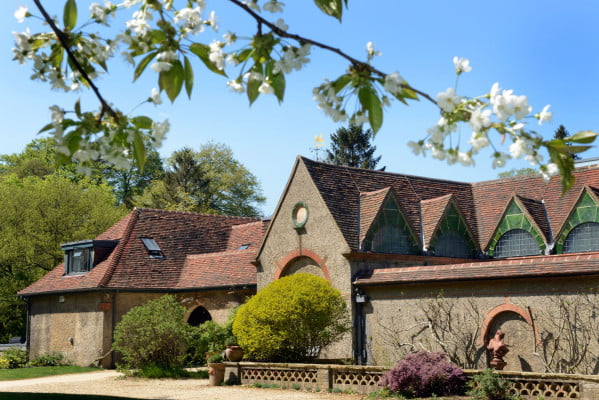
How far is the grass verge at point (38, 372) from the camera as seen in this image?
27188 mm

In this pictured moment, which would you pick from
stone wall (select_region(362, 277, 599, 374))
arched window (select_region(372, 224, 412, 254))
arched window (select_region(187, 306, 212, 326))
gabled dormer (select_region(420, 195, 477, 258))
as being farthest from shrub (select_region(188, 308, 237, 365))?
gabled dormer (select_region(420, 195, 477, 258))

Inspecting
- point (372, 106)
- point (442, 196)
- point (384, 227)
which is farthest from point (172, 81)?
point (442, 196)

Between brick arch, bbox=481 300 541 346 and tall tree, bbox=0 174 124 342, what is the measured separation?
28.2 m

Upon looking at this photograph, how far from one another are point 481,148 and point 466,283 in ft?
60.8

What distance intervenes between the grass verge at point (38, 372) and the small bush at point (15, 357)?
10.5 ft

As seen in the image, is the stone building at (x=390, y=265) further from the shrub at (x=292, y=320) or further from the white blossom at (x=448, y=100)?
the white blossom at (x=448, y=100)

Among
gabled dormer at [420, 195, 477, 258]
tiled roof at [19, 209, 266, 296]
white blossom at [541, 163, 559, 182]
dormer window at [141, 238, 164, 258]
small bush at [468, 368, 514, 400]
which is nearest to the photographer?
white blossom at [541, 163, 559, 182]

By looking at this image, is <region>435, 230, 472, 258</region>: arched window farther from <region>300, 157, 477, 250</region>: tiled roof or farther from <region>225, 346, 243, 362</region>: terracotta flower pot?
<region>225, 346, 243, 362</region>: terracotta flower pot

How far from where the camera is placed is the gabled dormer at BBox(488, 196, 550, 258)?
2648cm

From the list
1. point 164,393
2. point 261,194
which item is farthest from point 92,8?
point 261,194

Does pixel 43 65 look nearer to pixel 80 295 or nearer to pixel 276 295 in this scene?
pixel 276 295

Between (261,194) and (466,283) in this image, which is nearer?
(466,283)

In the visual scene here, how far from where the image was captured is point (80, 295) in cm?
3184

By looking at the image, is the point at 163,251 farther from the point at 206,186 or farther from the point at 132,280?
the point at 206,186
